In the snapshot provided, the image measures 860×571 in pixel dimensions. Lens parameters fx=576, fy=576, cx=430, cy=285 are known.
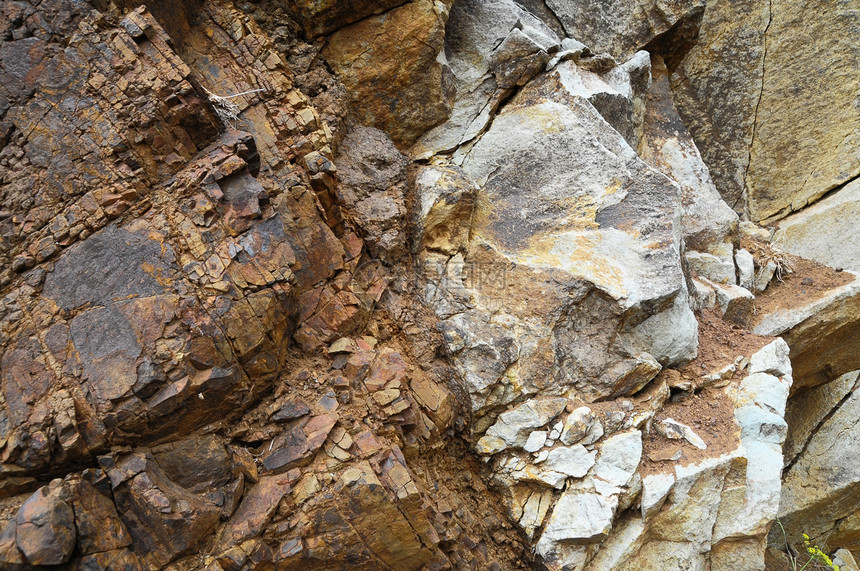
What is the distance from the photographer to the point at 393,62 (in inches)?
219

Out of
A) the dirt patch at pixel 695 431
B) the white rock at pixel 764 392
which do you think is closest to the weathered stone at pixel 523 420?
the dirt patch at pixel 695 431

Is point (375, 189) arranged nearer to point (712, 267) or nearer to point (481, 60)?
point (481, 60)

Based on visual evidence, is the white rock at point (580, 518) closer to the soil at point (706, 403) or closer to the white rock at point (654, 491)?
the white rock at point (654, 491)

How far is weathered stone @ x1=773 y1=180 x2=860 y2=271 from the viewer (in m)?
7.08

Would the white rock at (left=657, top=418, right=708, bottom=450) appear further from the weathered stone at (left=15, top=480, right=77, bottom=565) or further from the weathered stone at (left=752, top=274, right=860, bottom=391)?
the weathered stone at (left=15, top=480, right=77, bottom=565)

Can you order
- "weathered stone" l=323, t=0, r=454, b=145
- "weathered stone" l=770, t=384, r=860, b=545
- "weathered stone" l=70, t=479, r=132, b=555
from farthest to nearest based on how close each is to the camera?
"weathered stone" l=770, t=384, r=860, b=545 → "weathered stone" l=323, t=0, r=454, b=145 → "weathered stone" l=70, t=479, r=132, b=555


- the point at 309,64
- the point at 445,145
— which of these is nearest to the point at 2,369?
the point at 309,64

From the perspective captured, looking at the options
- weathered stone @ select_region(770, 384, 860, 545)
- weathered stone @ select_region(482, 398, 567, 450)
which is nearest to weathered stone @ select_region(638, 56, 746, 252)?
weathered stone @ select_region(770, 384, 860, 545)

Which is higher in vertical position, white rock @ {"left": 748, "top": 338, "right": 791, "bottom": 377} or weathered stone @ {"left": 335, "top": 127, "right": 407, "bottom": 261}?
weathered stone @ {"left": 335, "top": 127, "right": 407, "bottom": 261}

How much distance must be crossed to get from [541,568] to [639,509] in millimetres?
925

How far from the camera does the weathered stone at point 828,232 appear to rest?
7.08m

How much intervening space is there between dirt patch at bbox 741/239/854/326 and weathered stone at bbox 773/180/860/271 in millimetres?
304

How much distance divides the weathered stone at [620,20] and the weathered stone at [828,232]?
296 centimetres

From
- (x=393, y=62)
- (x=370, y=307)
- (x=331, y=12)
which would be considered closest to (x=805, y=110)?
(x=393, y=62)
